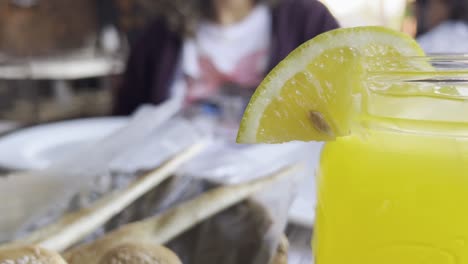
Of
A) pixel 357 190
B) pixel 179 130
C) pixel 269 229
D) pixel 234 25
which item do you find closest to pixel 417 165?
pixel 357 190

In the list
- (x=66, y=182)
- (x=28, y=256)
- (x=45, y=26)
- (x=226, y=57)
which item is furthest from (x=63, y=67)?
(x=28, y=256)

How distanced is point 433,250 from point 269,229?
0.16 m

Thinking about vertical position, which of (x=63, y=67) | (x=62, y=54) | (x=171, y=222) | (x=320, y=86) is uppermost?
(x=320, y=86)

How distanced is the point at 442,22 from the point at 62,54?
3.11 m

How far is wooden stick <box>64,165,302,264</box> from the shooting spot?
34cm

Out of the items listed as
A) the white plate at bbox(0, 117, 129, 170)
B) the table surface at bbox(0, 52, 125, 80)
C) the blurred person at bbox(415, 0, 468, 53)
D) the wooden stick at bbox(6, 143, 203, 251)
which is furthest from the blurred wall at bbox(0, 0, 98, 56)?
the wooden stick at bbox(6, 143, 203, 251)

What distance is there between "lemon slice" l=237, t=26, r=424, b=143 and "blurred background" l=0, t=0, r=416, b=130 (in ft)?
7.87

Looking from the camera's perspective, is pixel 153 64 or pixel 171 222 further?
pixel 153 64

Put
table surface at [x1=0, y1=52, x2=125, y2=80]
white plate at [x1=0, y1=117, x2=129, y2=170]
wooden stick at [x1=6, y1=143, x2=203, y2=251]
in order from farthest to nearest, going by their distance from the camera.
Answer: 1. table surface at [x1=0, y1=52, x2=125, y2=80]
2. white plate at [x1=0, y1=117, x2=129, y2=170]
3. wooden stick at [x1=6, y1=143, x2=203, y2=251]

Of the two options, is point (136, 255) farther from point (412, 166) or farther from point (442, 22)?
point (442, 22)

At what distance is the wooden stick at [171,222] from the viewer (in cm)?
34

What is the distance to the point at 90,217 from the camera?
0.40 m

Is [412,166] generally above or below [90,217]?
above

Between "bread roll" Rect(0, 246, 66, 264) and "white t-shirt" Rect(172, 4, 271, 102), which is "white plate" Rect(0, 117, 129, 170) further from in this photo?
"white t-shirt" Rect(172, 4, 271, 102)
